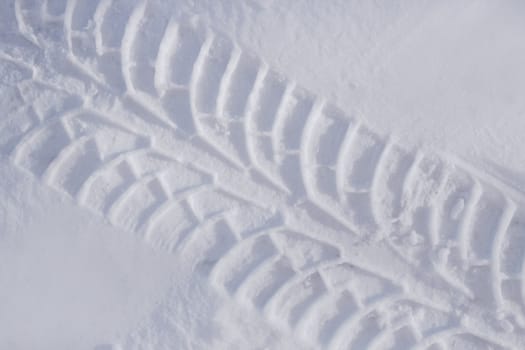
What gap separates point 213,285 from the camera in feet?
4.14

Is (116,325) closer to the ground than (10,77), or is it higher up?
closer to the ground

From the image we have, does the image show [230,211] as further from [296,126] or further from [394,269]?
[394,269]

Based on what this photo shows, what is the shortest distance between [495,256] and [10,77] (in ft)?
4.29

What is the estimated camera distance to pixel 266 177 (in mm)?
1300

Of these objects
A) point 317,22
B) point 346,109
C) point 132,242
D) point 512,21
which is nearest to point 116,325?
point 132,242

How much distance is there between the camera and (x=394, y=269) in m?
1.27

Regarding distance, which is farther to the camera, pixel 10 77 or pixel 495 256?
pixel 10 77

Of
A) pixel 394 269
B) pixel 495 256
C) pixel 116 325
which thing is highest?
pixel 495 256

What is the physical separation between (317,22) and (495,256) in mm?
723

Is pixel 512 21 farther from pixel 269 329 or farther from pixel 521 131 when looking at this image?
pixel 269 329

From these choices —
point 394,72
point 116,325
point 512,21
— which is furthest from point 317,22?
point 116,325

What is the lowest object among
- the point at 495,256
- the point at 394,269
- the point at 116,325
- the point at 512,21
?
the point at 116,325

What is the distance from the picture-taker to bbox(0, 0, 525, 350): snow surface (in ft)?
4.12

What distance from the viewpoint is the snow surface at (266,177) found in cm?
126
